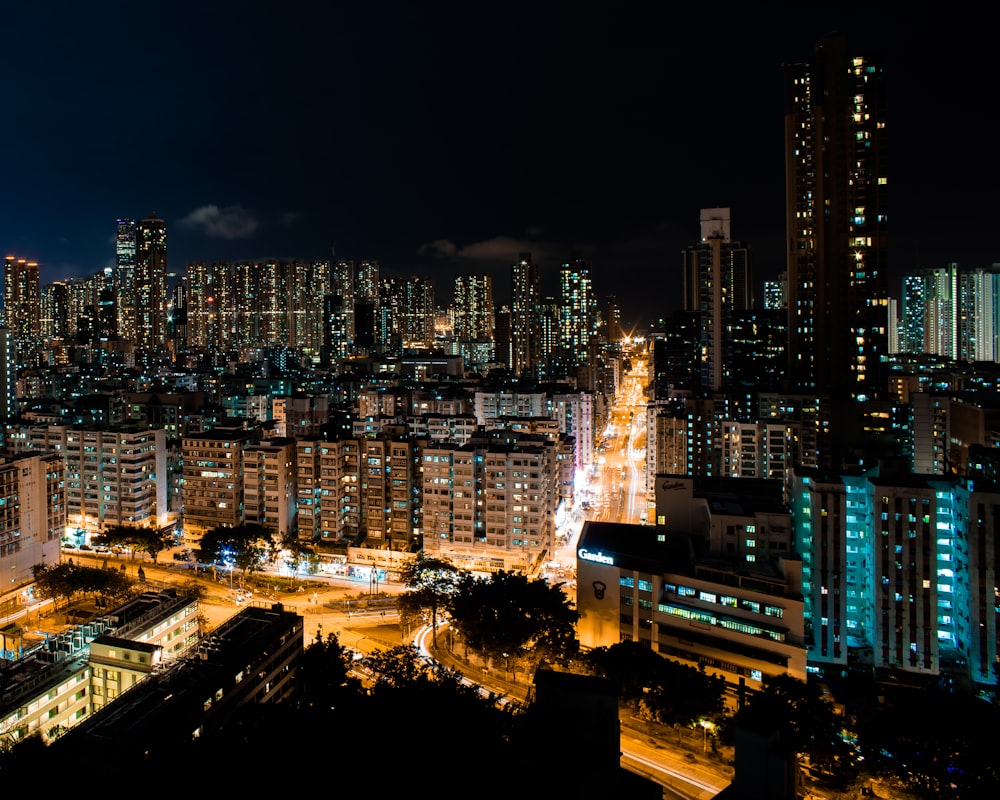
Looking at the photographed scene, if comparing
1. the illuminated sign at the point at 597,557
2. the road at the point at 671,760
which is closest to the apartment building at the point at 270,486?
the illuminated sign at the point at 597,557

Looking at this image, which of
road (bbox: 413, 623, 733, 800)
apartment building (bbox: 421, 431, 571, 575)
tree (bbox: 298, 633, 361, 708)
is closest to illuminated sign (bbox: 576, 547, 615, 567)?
road (bbox: 413, 623, 733, 800)

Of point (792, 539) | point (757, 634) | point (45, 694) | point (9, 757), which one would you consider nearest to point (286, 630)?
point (45, 694)

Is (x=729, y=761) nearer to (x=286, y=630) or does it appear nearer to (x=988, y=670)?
(x=988, y=670)

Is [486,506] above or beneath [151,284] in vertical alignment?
beneath

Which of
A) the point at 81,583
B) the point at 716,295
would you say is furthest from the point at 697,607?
the point at 716,295

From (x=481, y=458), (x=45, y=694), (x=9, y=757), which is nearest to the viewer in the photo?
(x=9, y=757)

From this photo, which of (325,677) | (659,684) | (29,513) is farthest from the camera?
(29,513)

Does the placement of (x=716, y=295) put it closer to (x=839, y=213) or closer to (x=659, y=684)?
(x=839, y=213)
